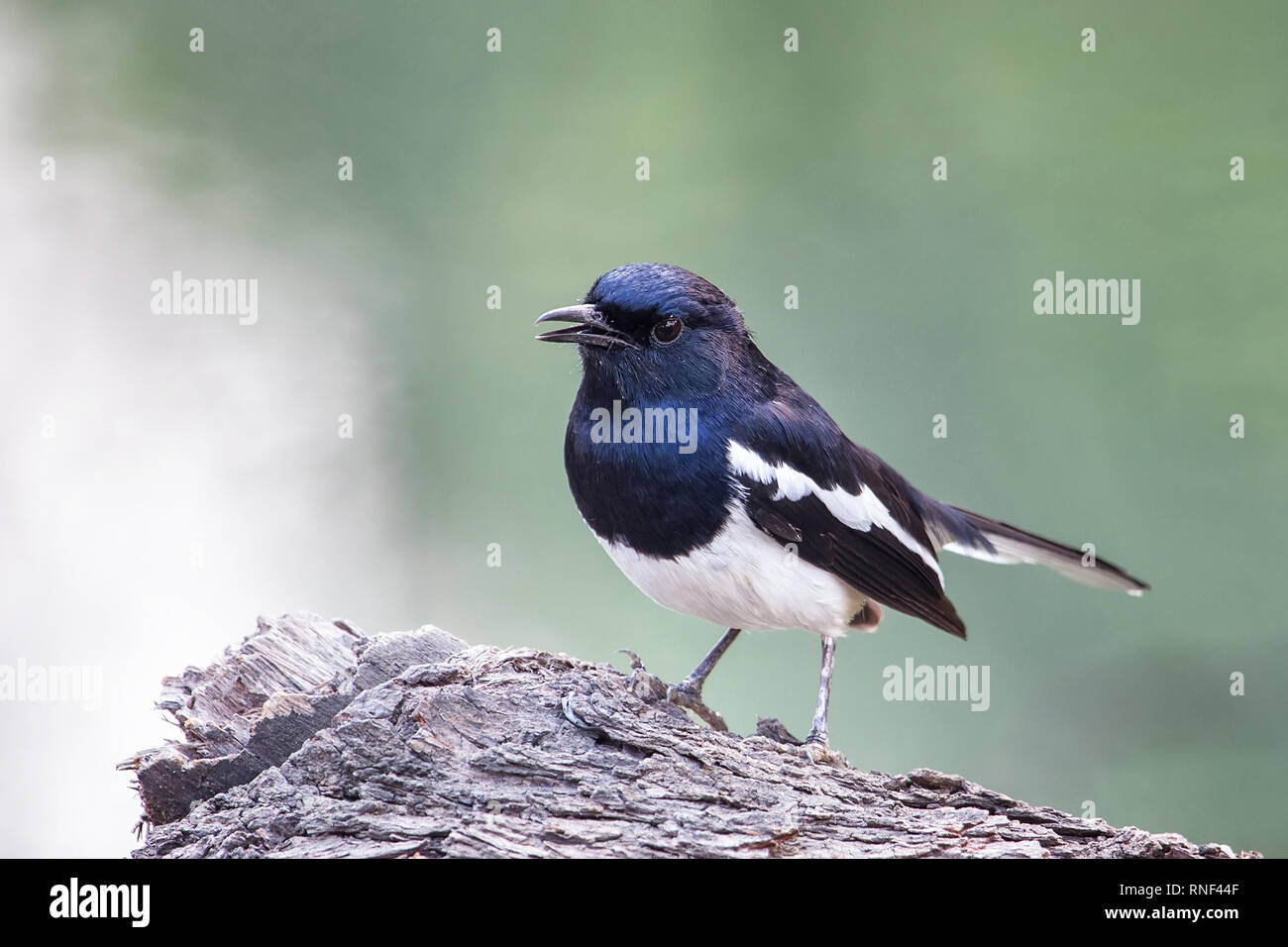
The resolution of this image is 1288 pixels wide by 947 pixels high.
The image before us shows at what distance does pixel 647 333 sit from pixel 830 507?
82 cm

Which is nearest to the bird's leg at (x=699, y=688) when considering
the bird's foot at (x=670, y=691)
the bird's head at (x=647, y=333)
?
the bird's foot at (x=670, y=691)

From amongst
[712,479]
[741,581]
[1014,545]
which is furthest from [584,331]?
[1014,545]

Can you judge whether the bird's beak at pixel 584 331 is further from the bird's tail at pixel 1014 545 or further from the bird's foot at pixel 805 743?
the bird's tail at pixel 1014 545

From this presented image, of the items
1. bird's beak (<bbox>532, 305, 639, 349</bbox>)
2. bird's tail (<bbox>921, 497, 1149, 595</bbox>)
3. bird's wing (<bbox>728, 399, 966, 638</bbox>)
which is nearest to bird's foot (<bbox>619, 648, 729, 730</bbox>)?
bird's wing (<bbox>728, 399, 966, 638</bbox>)

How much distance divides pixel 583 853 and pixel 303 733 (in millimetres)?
972

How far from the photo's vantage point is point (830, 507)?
12.9ft

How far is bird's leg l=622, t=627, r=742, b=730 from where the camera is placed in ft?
11.8

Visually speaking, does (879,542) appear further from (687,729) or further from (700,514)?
(687,729)

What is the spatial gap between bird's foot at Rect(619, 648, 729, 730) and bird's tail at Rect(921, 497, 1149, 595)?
49.2 inches

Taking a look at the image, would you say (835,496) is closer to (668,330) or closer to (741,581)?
(741,581)

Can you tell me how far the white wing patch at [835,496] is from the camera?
3719mm

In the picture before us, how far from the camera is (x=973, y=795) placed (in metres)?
3.27

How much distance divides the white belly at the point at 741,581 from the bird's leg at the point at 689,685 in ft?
0.80

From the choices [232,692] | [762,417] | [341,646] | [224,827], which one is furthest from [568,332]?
[224,827]
